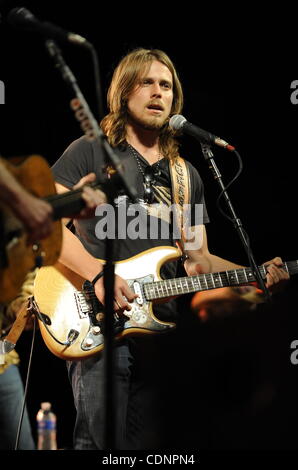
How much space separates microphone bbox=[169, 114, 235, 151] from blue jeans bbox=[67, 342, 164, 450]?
116 cm

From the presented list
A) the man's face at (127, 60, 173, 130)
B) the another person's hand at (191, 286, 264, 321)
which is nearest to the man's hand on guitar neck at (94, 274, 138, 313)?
the another person's hand at (191, 286, 264, 321)

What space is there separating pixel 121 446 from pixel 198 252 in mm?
1299

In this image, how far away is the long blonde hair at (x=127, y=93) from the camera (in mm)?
3393

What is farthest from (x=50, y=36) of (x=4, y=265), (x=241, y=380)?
(x=241, y=380)

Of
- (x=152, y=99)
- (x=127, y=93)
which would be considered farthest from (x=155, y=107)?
(x=127, y=93)

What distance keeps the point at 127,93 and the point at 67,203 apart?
61.0 inches

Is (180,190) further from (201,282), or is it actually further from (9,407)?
(9,407)

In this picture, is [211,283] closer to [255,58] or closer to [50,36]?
[50,36]

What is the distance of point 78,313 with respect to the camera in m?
2.78

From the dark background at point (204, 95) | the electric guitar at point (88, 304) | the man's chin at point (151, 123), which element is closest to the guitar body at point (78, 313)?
the electric guitar at point (88, 304)

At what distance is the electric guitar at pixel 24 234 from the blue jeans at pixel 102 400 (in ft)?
2.36

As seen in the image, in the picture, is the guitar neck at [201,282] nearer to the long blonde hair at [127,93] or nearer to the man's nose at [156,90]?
the long blonde hair at [127,93]

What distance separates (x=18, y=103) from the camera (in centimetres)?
398

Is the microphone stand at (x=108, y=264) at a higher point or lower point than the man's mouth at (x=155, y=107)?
lower
